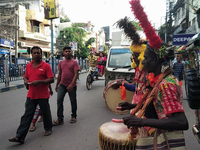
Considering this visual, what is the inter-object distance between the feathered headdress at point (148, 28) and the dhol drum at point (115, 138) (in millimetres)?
855

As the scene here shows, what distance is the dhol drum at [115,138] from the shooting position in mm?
1770

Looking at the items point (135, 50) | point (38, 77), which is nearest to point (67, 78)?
point (38, 77)

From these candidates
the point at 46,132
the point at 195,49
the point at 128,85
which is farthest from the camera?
the point at 46,132

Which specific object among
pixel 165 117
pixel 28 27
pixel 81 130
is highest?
pixel 28 27

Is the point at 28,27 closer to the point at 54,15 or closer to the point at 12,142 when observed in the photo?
the point at 54,15

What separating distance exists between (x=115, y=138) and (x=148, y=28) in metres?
1.13

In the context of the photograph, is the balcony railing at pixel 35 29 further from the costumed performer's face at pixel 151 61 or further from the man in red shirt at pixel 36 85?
the costumed performer's face at pixel 151 61

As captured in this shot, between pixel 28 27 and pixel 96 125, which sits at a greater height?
pixel 28 27

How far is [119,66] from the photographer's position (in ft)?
23.4

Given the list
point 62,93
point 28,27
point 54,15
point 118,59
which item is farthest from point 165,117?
point 28,27

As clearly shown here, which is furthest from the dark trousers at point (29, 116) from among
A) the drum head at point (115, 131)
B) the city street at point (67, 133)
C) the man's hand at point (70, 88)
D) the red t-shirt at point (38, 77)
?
the drum head at point (115, 131)

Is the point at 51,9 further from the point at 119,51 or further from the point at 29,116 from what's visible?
the point at 29,116

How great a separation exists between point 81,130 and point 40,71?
1595mm

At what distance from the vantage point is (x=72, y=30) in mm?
34594
